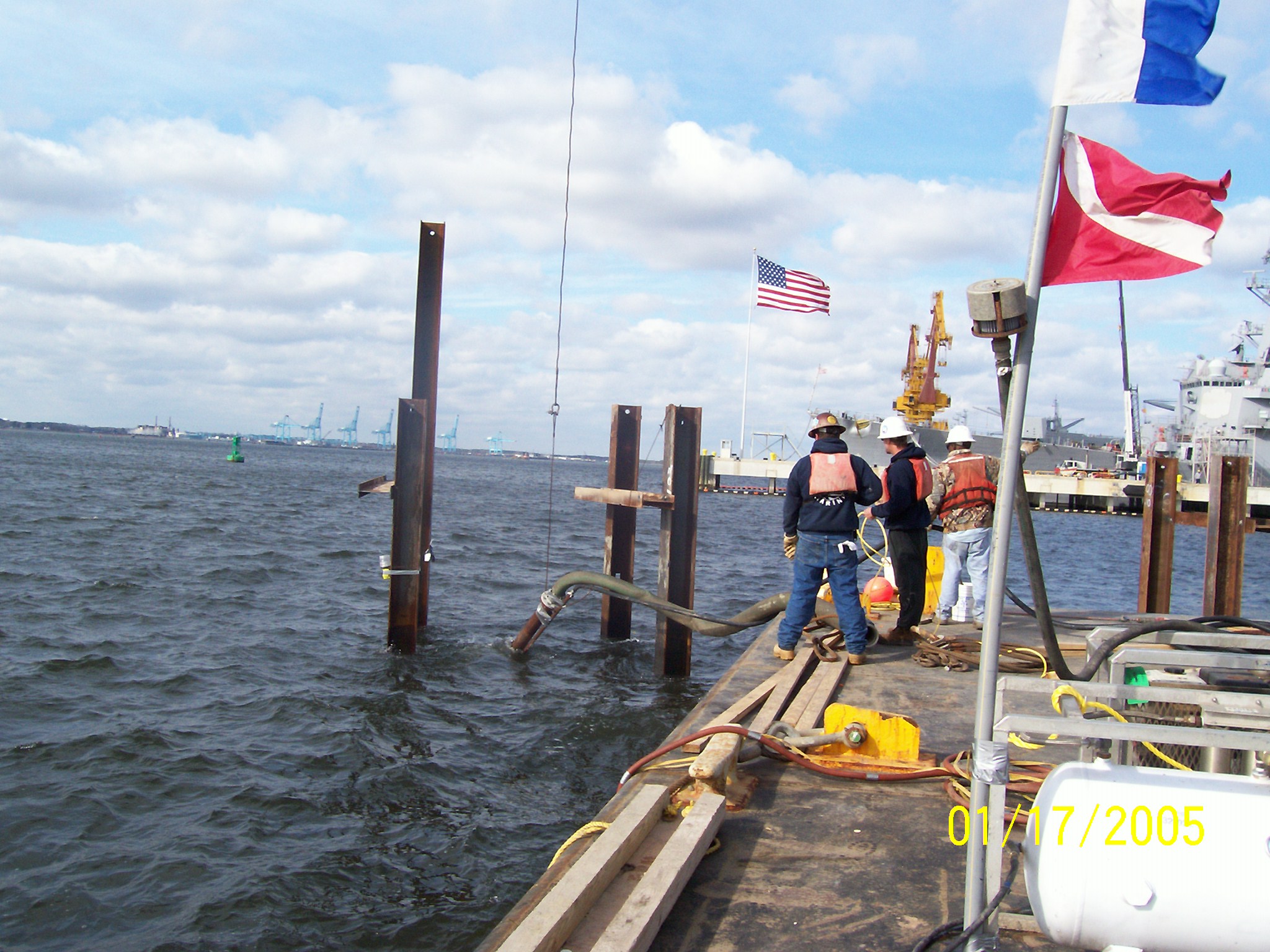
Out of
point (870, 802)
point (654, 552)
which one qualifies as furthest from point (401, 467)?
point (654, 552)

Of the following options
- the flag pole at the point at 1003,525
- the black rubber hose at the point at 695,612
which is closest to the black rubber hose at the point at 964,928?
the flag pole at the point at 1003,525

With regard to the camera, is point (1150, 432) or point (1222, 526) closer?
point (1222, 526)

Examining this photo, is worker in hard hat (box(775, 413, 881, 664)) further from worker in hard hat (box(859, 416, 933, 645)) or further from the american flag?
the american flag

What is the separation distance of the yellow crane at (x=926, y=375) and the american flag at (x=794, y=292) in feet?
104

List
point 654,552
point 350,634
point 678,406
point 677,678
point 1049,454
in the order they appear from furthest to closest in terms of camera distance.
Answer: point 1049,454
point 654,552
point 350,634
point 677,678
point 678,406

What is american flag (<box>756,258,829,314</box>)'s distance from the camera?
29875 mm

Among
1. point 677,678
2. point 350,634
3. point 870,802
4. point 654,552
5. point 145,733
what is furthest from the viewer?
point 654,552

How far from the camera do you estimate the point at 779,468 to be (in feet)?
228

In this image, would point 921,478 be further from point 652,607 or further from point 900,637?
point 652,607

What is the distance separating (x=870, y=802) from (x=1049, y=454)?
3065 inches

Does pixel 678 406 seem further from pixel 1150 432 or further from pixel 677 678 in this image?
pixel 1150 432

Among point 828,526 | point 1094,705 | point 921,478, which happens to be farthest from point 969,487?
point 1094,705
